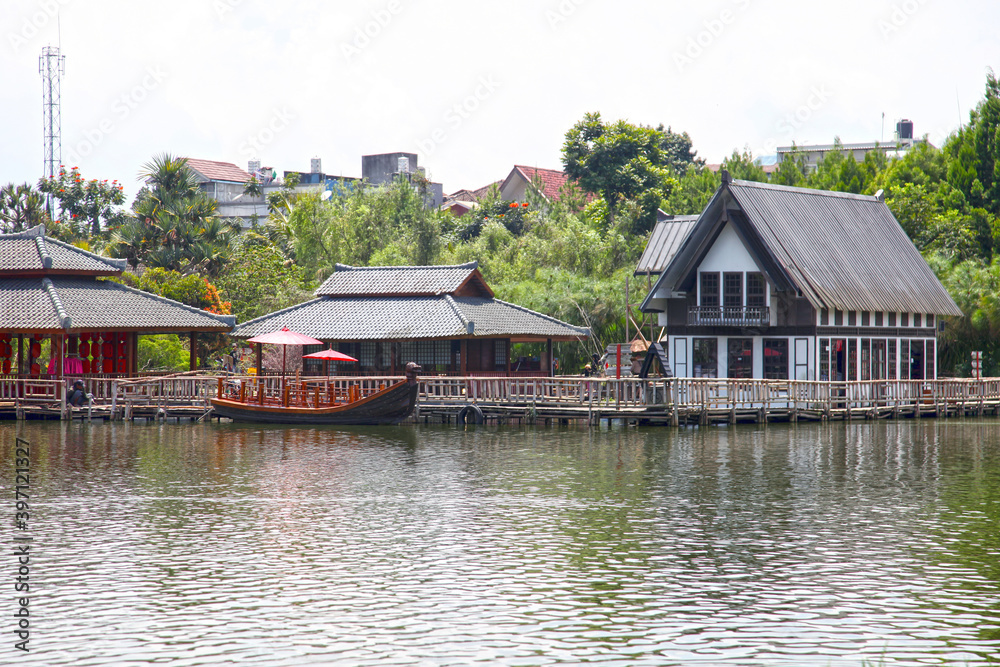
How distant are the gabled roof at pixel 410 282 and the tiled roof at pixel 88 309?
5.09 m

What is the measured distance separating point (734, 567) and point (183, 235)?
46.4 metres

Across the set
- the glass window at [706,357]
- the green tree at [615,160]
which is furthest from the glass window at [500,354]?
the green tree at [615,160]

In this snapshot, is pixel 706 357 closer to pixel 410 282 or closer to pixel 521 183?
pixel 410 282

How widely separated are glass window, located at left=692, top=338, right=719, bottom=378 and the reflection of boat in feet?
39.0

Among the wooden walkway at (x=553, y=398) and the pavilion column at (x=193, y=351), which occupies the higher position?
the pavilion column at (x=193, y=351)

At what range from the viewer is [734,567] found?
1644 cm

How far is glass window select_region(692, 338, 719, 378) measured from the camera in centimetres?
4581

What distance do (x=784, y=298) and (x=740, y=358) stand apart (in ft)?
9.34

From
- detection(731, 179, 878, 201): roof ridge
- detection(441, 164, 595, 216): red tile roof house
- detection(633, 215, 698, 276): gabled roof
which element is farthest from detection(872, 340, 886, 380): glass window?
detection(441, 164, 595, 216): red tile roof house

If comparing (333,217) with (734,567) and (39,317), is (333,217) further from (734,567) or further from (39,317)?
(734,567)

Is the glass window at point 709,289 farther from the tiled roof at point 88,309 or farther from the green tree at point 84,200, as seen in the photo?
the green tree at point 84,200

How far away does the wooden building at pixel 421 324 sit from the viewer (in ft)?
148

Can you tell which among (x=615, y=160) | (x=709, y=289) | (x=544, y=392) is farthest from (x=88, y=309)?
(x=615, y=160)

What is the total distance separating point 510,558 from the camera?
56.6 ft
